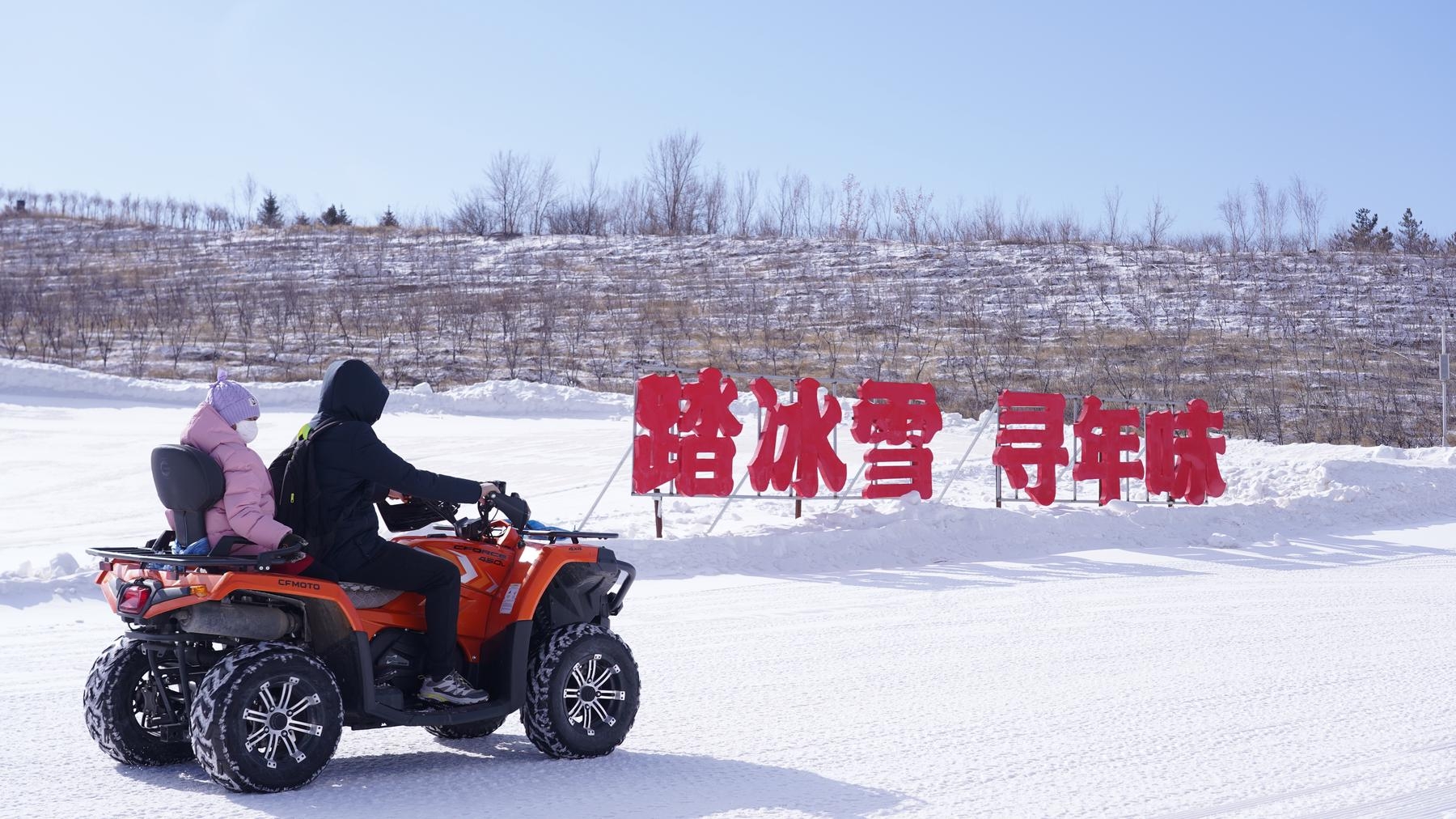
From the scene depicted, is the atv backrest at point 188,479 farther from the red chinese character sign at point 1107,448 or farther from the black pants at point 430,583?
the red chinese character sign at point 1107,448

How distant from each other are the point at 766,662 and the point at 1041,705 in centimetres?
211

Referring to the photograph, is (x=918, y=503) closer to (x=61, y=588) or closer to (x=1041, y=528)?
(x=1041, y=528)

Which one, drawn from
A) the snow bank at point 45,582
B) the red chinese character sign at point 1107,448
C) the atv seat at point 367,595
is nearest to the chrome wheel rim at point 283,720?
the atv seat at point 367,595

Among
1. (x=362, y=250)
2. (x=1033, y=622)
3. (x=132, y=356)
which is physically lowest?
(x=1033, y=622)

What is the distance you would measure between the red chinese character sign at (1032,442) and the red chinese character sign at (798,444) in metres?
3.36

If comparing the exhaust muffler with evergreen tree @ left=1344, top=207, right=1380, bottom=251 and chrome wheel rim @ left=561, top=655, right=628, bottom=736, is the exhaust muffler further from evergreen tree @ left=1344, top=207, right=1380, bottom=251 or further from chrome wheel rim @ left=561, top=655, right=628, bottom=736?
evergreen tree @ left=1344, top=207, right=1380, bottom=251

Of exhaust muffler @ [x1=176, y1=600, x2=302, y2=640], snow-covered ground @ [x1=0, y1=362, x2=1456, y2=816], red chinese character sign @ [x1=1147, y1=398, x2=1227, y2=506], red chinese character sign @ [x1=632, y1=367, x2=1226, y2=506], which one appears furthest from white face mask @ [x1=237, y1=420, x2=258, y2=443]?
red chinese character sign @ [x1=1147, y1=398, x2=1227, y2=506]

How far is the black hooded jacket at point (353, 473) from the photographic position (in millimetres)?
5496

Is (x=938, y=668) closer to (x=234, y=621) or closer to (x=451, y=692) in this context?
(x=451, y=692)

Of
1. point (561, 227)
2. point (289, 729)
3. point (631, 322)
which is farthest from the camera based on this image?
point (561, 227)

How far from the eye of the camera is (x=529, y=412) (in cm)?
3297

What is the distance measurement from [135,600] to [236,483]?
2.05 feet

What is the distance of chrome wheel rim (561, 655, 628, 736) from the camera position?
19.9 feet

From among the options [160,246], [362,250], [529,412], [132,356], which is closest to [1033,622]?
[529,412]
